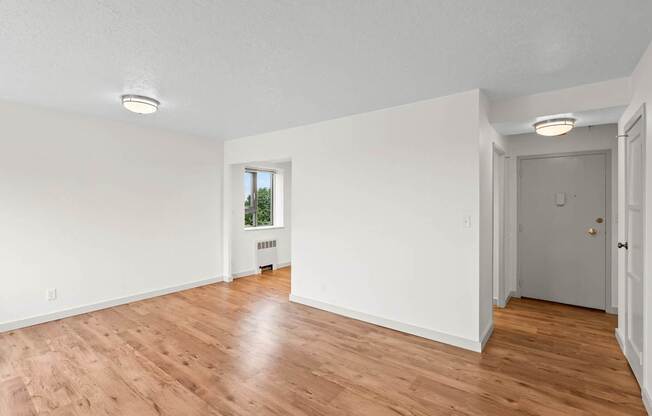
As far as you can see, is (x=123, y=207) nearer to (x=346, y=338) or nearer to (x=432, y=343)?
(x=346, y=338)

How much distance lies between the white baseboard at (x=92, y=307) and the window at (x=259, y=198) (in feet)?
5.38

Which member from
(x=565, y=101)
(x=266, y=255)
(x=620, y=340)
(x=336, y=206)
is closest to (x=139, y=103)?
(x=336, y=206)

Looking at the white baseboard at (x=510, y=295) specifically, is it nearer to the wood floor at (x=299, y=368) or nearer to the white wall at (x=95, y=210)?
the wood floor at (x=299, y=368)

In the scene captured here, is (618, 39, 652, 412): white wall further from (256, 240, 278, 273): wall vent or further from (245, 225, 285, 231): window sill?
(245, 225, 285, 231): window sill

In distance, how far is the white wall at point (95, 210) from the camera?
3426 mm

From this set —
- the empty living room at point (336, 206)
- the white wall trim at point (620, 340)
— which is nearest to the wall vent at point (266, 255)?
the empty living room at point (336, 206)

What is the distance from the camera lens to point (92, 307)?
3969 millimetres

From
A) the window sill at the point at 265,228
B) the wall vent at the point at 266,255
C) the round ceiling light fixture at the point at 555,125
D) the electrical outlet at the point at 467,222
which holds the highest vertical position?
the round ceiling light fixture at the point at 555,125

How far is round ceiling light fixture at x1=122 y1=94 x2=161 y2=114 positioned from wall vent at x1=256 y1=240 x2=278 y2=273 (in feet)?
11.0

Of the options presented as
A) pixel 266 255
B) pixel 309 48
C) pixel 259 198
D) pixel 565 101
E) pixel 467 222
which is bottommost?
pixel 266 255

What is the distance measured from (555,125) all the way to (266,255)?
501 cm

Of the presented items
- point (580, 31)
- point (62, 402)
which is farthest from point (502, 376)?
point (62, 402)

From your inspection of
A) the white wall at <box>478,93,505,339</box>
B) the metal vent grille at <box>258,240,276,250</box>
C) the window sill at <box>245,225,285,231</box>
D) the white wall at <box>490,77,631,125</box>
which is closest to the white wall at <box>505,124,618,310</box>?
the white wall at <box>478,93,505,339</box>

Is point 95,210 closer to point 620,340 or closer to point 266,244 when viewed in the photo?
point 266,244
